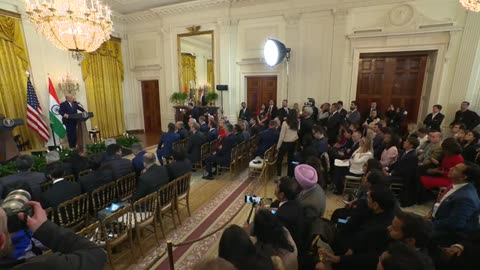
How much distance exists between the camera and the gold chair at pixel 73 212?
101 inches

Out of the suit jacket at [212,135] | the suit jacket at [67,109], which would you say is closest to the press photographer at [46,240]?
the suit jacket at [212,135]

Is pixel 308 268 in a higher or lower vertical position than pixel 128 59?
lower

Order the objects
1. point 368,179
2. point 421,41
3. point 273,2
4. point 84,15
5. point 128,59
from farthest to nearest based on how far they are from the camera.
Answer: point 128,59 < point 273,2 < point 421,41 < point 84,15 < point 368,179

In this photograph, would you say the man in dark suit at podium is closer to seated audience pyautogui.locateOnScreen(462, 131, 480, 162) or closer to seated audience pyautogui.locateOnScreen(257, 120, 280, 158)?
seated audience pyautogui.locateOnScreen(257, 120, 280, 158)

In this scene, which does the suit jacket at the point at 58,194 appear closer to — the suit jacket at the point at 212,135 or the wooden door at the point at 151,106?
the suit jacket at the point at 212,135

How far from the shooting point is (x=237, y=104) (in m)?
9.22

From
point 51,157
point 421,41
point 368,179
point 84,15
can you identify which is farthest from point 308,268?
point 421,41

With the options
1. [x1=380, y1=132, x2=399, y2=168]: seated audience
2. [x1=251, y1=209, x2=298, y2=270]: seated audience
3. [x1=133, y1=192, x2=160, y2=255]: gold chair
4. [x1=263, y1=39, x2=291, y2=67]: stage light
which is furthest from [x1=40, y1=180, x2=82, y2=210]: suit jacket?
[x1=263, y1=39, x2=291, y2=67]: stage light

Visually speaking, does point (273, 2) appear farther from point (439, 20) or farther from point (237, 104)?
point (439, 20)

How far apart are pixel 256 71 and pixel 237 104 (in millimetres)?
1436

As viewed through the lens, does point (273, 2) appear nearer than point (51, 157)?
No

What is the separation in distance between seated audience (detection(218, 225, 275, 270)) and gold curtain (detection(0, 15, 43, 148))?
28.1ft

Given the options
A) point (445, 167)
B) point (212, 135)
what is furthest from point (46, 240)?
point (212, 135)

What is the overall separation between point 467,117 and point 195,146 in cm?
675
